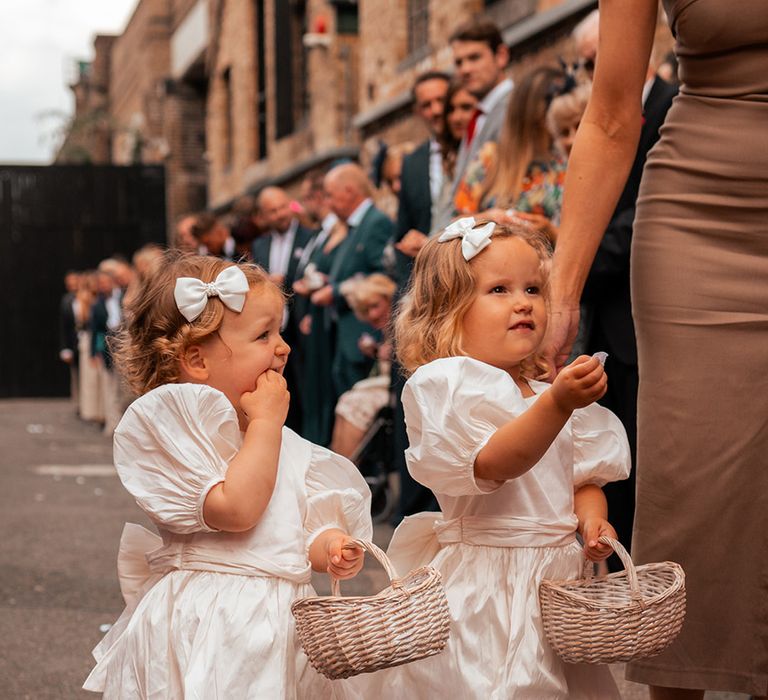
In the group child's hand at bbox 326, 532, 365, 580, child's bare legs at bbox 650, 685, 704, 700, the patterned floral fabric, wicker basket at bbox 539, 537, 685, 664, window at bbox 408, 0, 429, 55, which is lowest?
child's bare legs at bbox 650, 685, 704, 700

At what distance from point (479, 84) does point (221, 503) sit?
13.8 feet

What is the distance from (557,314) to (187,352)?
85cm

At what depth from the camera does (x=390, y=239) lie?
9008 mm

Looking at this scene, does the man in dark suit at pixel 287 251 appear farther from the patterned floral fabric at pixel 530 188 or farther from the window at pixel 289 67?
the window at pixel 289 67

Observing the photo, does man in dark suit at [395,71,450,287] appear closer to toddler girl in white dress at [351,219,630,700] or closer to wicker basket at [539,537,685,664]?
toddler girl in white dress at [351,219,630,700]

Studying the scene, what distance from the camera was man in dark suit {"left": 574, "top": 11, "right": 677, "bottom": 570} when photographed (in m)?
5.07

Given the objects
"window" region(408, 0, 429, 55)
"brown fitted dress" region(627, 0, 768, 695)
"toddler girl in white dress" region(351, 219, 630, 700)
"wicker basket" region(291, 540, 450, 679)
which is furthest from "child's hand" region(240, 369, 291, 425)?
"window" region(408, 0, 429, 55)

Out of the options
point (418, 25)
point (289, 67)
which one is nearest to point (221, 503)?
point (418, 25)

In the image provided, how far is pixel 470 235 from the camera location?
328 centimetres

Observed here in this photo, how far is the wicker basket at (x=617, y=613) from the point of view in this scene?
275 centimetres

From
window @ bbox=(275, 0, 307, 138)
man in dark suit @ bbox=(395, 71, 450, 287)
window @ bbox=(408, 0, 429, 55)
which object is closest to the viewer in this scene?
man in dark suit @ bbox=(395, 71, 450, 287)

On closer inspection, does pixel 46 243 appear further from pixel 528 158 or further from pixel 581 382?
pixel 581 382

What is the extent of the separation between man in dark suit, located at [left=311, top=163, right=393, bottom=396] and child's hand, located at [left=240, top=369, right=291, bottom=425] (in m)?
5.64

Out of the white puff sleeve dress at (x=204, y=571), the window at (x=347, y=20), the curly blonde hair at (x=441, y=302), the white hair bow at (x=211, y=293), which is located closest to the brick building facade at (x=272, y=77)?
the window at (x=347, y=20)
